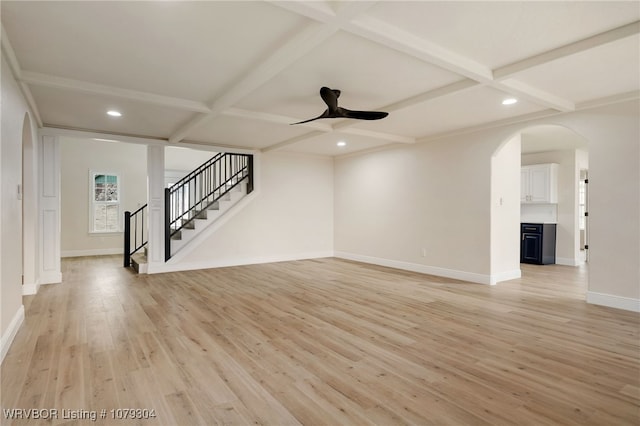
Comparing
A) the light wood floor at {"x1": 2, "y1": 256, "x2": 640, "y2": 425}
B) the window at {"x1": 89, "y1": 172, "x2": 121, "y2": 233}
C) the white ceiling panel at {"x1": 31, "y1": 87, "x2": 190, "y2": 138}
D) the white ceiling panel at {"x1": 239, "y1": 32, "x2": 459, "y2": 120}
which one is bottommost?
the light wood floor at {"x1": 2, "y1": 256, "x2": 640, "y2": 425}

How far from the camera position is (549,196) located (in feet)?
23.7

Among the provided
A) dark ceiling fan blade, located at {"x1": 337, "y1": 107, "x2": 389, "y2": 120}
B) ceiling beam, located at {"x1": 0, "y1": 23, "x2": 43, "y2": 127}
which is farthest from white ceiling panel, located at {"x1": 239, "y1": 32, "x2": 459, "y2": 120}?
ceiling beam, located at {"x1": 0, "y1": 23, "x2": 43, "y2": 127}

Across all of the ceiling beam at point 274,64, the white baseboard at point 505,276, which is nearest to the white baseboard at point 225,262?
the ceiling beam at point 274,64

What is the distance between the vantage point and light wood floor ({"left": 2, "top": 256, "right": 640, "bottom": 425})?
1.94m

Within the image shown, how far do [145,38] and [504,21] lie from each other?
8.85 feet

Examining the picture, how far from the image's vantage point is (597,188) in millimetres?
4090

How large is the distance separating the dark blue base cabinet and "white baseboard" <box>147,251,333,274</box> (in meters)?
4.43

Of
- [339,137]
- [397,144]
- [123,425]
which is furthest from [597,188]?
[123,425]

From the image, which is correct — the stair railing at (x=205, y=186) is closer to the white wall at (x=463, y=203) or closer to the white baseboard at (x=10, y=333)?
the white wall at (x=463, y=203)

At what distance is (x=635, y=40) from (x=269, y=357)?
12.3 feet

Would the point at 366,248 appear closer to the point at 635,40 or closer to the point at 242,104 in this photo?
the point at 242,104

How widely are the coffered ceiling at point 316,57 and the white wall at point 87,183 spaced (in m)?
4.12

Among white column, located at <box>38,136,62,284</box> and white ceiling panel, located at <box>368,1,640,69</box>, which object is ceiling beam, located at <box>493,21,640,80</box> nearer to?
white ceiling panel, located at <box>368,1,640,69</box>

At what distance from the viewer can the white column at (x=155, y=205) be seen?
6094 mm
